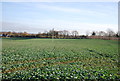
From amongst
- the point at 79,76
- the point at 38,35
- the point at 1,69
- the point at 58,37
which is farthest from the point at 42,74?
the point at 38,35

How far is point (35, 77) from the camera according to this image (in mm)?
6109

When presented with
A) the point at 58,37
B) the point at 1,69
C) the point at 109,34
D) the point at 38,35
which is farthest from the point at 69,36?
the point at 1,69

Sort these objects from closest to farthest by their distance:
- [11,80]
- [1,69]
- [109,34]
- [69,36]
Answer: [11,80]
[1,69]
[69,36]
[109,34]

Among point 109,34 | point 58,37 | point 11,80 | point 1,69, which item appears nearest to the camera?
point 11,80

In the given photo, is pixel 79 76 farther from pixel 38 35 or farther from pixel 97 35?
pixel 97 35

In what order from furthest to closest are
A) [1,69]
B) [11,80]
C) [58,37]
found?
[58,37] → [1,69] → [11,80]

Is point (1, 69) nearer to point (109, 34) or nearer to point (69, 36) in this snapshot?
point (69, 36)

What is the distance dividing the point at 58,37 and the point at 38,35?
10.2m

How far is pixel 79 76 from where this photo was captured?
6.30 m

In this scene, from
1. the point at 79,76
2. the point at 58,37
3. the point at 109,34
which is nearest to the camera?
the point at 79,76

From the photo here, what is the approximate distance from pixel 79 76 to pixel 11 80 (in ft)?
11.6

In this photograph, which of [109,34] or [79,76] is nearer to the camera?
[79,76]

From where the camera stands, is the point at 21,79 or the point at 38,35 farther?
the point at 38,35

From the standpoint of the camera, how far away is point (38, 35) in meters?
57.0
